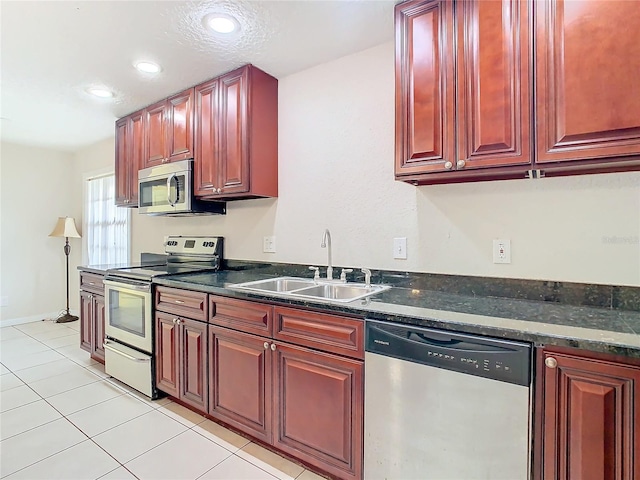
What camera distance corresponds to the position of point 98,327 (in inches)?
117

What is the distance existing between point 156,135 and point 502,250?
2.82 meters

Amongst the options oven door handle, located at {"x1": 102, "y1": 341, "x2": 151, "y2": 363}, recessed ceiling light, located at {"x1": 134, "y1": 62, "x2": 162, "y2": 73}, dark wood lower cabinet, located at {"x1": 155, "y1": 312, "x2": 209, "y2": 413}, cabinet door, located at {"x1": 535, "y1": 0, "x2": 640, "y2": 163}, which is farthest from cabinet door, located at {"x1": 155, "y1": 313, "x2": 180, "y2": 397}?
cabinet door, located at {"x1": 535, "y1": 0, "x2": 640, "y2": 163}

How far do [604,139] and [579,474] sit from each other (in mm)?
1136

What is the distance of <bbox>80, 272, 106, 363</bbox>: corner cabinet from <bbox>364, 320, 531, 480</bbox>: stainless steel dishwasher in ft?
8.33

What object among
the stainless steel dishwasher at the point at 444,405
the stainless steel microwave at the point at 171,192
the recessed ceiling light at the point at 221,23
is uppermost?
the recessed ceiling light at the point at 221,23

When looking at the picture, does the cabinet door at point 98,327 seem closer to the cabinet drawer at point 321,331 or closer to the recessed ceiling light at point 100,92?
the recessed ceiling light at point 100,92

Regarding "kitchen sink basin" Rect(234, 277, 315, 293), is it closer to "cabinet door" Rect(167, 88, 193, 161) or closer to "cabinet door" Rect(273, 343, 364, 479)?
"cabinet door" Rect(273, 343, 364, 479)

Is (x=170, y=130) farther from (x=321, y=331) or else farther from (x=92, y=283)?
(x=321, y=331)

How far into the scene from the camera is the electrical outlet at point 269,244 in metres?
2.58

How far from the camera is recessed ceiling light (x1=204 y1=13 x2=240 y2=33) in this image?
1805 millimetres

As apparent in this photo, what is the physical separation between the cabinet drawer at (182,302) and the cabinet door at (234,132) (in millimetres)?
763

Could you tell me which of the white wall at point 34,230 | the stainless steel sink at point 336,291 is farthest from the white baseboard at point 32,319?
the stainless steel sink at point 336,291

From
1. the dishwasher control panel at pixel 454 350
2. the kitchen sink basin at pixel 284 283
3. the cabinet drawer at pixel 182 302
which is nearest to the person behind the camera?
the dishwasher control panel at pixel 454 350

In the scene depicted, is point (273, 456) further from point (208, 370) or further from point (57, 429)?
point (57, 429)
